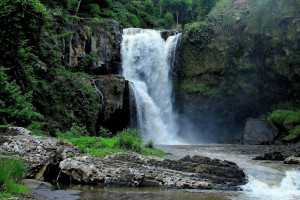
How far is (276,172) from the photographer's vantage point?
995 cm

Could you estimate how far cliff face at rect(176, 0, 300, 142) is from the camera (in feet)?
87.2

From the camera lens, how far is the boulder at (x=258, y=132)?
993 inches

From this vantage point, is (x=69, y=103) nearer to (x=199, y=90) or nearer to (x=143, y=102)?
(x=143, y=102)

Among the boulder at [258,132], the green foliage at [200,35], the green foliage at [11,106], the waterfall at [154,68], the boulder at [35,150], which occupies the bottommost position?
the boulder at [258,132]

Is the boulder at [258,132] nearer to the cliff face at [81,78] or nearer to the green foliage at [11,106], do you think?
the cliff face at [81,78]

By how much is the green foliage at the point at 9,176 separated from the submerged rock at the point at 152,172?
247cm

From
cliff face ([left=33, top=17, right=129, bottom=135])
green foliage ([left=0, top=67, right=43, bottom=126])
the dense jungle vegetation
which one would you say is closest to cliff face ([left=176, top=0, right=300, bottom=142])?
cliff face ([left=33, top=17, right=129, bottom=135])

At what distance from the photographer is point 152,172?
852 cm

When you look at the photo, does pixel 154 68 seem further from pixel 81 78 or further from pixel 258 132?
pixel 258 132

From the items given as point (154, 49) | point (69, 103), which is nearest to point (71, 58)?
point (69, 103)

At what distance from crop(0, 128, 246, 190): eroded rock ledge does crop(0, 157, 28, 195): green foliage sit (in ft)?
6.29

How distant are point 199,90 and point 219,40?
552 cm

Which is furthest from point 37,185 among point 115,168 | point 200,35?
point 200,35

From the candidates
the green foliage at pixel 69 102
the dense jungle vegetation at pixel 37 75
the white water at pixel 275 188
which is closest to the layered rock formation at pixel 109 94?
the green foliage at pixel 69 102
